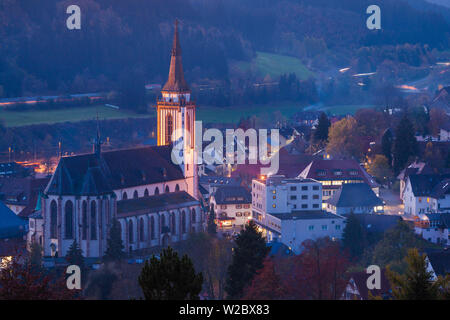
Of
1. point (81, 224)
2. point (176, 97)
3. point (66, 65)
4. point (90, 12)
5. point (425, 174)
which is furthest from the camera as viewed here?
point (90, 12)

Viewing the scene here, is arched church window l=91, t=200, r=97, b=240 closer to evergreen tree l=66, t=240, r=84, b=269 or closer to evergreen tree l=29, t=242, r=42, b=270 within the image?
evergreen tree l=66, t=240, r=84, b=269

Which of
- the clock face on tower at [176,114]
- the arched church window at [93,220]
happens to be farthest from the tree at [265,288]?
the clock face on tower at [176,114]

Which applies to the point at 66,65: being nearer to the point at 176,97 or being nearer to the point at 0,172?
the point at 0,172

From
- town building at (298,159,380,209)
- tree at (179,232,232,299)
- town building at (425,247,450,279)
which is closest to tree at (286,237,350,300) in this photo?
tree at (179,232,232,299)

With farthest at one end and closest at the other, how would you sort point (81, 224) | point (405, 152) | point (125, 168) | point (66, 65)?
point (66, 65), point (405, 152), point (125, 168), point (81, 224)

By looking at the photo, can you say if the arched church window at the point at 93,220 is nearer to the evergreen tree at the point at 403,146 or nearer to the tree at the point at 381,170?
the tree at the point at 381,170

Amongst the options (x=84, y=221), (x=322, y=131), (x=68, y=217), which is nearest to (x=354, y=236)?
(x=84, y=221)

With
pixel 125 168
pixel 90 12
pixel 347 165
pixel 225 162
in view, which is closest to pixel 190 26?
pixel 90 12
